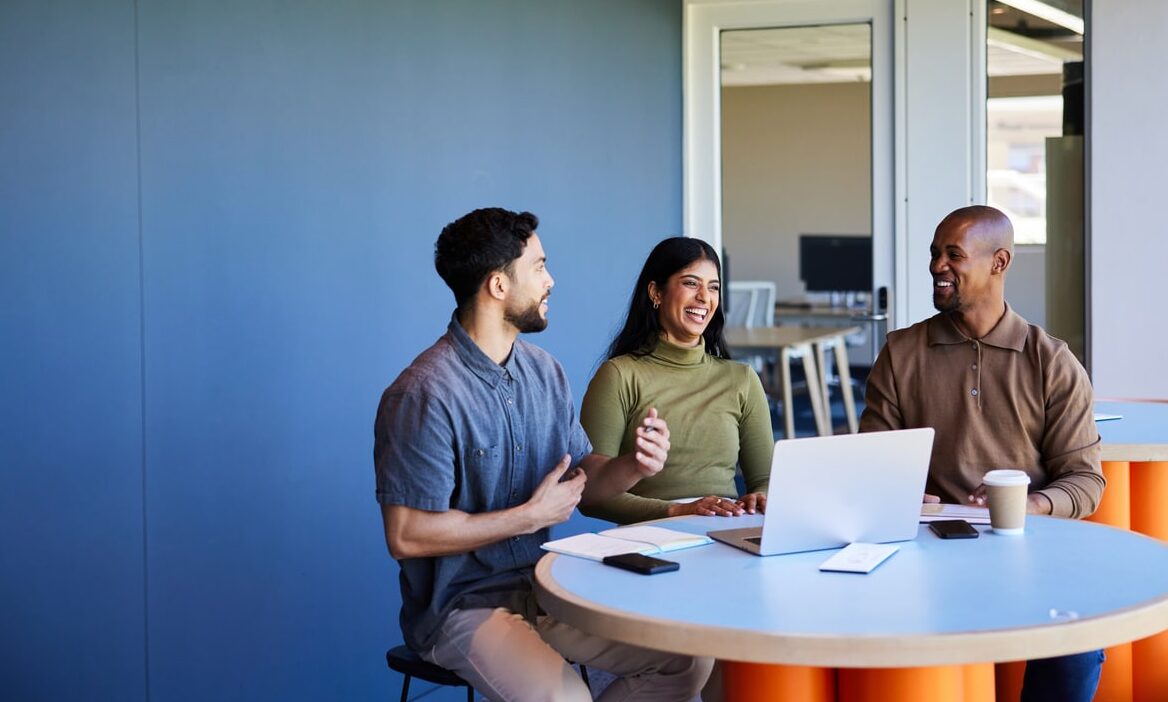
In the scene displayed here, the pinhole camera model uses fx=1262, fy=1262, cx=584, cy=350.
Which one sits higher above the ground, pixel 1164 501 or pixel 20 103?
pixel 20 103

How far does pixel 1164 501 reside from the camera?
3.11 metres

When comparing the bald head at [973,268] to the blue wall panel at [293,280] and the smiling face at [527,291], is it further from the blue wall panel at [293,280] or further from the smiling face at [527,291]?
the blue wall panel at [293,280]

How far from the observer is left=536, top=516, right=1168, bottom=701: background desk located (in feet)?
5.24

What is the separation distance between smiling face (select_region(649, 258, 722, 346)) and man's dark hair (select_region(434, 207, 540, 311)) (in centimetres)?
67

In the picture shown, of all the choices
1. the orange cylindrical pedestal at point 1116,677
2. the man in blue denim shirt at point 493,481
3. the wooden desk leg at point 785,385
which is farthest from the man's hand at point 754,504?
the wooden desk leg at point 785,385

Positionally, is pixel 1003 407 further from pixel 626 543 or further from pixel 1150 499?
pixel 626 543

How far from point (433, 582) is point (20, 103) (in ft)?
4.07

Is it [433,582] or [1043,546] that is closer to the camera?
[1043,546]

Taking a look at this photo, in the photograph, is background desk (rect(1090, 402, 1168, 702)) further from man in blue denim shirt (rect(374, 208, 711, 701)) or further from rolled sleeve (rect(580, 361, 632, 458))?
rolled sleeve (rect(580, 361, 632, 458))

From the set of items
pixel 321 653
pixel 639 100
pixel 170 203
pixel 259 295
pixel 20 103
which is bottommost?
pixel 321 653

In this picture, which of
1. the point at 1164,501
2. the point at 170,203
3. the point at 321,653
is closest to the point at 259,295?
the point at 170,203

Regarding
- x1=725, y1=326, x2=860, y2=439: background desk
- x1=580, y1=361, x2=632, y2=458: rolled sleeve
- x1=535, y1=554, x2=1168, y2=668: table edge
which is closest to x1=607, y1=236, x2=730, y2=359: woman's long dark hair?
x1=580, y1=361, x2=632, y2=458: rolled sleeve

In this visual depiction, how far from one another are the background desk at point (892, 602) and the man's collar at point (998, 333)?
705 mm

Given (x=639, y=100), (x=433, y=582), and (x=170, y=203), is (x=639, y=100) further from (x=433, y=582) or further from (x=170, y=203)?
(x=433, y=582)
